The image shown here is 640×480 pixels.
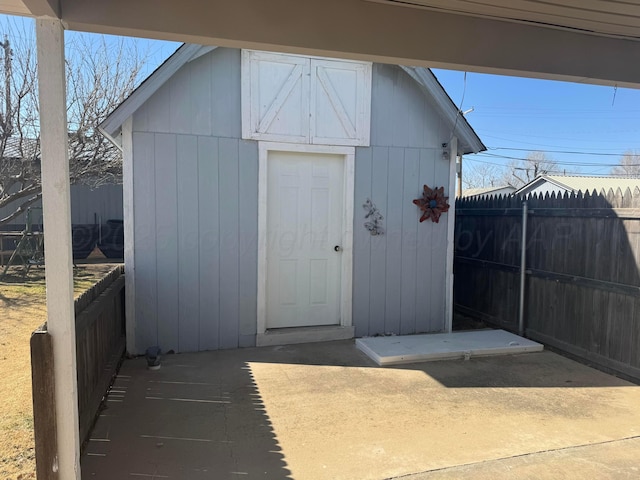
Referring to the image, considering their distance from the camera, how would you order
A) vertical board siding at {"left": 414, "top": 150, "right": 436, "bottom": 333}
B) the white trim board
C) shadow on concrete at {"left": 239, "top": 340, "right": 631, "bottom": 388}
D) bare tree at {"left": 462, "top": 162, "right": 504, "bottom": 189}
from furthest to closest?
bare tree at {"left": 462, "top": 162, "right": 504, "bottom": 189} → vertical board siding at {"left": 414, "top": 150, "right": 436, "bottom": 333} → the white trim board → shadow on concrete at {"left": 239, "top": 340, "right": 631, "bottom": 388}

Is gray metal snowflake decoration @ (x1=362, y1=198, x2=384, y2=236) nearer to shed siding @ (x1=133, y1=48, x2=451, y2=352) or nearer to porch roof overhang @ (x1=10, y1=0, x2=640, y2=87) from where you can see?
shed siding @ (x1=133, y1=48, x2=451, y2=352)

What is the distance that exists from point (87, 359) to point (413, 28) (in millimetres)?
2940

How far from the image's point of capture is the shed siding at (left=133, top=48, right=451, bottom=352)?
15.4 feet

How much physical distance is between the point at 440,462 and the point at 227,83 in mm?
4126

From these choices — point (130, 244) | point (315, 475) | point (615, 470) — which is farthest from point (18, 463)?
point (615, 470)

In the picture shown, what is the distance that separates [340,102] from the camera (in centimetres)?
523

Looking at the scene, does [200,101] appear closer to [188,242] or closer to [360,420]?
[188,242]

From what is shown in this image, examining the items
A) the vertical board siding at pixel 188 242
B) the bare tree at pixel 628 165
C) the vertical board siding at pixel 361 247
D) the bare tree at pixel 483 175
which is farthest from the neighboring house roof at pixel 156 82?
the bare tree at pixel 483 175

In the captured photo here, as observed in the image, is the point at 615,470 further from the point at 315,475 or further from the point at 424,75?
the point at 424,75

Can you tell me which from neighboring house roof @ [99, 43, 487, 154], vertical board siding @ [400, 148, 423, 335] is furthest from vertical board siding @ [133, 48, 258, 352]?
vertical board siding @ [400, 148, 423, 335]

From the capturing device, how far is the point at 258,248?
5.07 meters

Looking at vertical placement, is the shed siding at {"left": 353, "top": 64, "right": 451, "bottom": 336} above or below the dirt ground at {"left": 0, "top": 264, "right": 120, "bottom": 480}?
above

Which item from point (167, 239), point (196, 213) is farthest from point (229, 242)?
point (167, 239)

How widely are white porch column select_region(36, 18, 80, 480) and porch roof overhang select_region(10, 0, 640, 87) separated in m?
0.20
